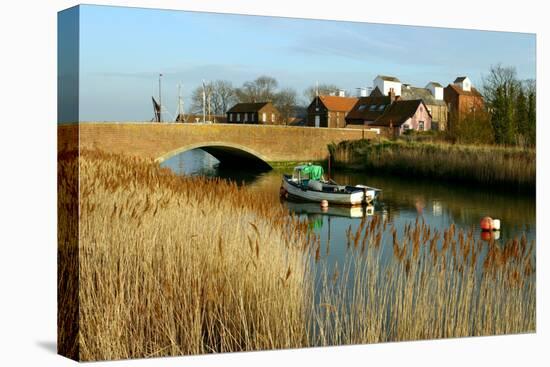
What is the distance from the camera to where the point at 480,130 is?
925 cm

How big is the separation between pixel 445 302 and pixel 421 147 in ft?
6.74

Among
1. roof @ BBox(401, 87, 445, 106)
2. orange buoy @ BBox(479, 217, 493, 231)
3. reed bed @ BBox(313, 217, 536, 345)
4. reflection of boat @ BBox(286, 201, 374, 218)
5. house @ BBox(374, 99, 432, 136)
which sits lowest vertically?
reed bed @ BBox(313, 217, 536, 345)

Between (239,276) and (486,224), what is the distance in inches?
113

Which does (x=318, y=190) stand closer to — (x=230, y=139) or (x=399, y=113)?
(x=230, y=139)

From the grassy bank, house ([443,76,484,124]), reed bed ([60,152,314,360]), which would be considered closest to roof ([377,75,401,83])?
house ([443,76,484,124])

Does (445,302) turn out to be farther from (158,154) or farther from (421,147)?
(158,154)

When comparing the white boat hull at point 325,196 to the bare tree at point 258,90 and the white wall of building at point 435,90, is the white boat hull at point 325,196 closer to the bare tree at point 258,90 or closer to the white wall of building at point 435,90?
the bare tree at point 258,90

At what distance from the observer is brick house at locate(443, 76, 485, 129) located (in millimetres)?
8711

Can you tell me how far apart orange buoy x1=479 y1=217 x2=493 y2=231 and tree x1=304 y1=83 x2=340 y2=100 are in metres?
2.11

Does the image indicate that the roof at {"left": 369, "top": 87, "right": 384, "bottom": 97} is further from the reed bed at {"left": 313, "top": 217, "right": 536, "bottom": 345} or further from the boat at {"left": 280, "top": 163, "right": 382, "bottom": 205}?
the reed bed at {"left": 313, "top": 217, "right": 536, "bottom": 345}

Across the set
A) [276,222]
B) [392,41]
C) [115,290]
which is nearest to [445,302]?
[276,222]

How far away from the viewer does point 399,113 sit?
889 centimetres

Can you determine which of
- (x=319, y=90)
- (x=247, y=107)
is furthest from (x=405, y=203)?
(x=247, y=107)

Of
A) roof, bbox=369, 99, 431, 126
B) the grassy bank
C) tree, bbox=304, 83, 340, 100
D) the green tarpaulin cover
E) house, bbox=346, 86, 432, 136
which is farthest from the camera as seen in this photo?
the grassy bank
